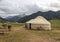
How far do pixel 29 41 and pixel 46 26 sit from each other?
792 inches

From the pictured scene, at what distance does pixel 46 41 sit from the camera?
71.1 feet

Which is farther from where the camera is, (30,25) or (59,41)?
(30,25)

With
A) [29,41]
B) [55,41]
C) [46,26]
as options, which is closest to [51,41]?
[55,41]

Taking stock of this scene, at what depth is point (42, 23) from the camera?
136 ft

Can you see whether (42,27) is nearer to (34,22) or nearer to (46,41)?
(34,22)

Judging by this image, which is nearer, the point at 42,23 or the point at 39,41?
the point at 39,41

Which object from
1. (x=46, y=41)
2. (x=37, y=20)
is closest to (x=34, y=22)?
(x=37, y=20)

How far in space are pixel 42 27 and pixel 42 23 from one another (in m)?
1.02

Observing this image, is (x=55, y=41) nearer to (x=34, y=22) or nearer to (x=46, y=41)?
(x=46, y=41)

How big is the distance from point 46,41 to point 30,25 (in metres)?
20.7

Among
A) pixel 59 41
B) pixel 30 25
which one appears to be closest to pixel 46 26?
pixel 30 25

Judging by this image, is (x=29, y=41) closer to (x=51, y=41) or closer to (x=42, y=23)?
(x=51, y=41)

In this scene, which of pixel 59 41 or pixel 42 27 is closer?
pixel 59 41

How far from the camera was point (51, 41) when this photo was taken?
852 inches
